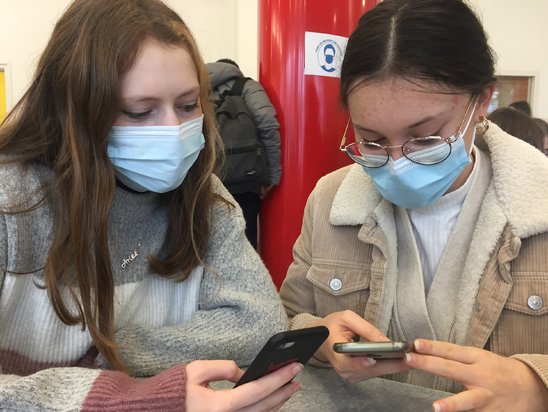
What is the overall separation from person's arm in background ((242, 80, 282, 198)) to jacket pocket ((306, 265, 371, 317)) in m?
1.28

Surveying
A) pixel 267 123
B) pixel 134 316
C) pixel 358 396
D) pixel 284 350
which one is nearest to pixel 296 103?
pixel 267 123

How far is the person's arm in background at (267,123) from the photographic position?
2.51 metres

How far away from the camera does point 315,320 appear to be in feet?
4.04

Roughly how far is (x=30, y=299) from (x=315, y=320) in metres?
0.62

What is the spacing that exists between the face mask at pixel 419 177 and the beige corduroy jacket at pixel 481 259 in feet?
0.33

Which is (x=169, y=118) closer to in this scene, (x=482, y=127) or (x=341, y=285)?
(x=341, y=285)

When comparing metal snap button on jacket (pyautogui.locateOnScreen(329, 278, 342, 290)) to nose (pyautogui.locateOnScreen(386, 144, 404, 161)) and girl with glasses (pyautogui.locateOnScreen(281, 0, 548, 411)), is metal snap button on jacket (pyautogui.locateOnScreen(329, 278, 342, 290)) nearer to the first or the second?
girl with glasses (pyautogui.locateOnScreen(281, 0, 548, 411))

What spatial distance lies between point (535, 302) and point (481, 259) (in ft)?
0.45

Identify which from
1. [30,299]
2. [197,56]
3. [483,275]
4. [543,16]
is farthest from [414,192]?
[543,16]

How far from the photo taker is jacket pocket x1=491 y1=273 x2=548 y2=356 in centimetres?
111

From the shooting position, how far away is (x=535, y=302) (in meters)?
1.10

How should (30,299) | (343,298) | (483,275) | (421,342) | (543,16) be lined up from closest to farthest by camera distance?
(421,342), (30,299), (483,275), (343,298), (543,16)

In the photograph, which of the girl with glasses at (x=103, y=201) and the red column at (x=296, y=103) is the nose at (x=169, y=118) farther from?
the red column at (x=296, y=103)

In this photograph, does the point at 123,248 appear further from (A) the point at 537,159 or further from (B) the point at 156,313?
(A) the point at 537,159
